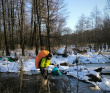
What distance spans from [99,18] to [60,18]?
14.2 meters

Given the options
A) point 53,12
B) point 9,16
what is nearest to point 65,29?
point 53,12

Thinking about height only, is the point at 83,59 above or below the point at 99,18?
below

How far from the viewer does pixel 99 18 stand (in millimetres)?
28328

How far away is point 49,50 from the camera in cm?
1361

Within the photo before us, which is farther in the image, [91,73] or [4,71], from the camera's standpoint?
[4,71]

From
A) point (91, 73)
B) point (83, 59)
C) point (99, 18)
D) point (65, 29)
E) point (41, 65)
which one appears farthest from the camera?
point (99, 18)

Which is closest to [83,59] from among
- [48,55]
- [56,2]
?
[56,2]

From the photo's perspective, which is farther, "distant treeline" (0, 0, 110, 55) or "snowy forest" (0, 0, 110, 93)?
"distant treeline" (0, 0, 110, 55)

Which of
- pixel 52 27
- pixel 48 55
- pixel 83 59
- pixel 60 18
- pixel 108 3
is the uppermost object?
pixel 108 3

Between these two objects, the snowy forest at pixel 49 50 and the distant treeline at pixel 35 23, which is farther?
the distant treeline at pixel 35 23

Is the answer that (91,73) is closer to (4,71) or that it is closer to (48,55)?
(48,55)

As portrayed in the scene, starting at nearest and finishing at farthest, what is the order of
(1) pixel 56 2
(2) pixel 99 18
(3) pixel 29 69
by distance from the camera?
(3) pixel 29 69
(1) pixel 56 2
(2) pixel 99 18

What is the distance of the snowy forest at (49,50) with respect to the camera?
5.05 metres

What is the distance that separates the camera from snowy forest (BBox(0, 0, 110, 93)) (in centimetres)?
505
